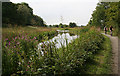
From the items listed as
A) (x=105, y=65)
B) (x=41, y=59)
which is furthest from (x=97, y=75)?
(x=41, y=59)

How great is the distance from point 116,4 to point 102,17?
16.5 meters

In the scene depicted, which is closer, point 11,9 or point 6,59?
point 6,59

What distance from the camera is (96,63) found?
14.4ft

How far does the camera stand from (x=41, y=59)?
3.44m

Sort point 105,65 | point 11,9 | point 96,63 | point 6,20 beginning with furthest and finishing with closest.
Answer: point 11,9 < point 6,20 < point 96,63 < point 105,65

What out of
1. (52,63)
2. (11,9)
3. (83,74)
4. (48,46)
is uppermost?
(11,9)

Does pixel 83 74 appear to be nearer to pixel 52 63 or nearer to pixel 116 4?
pixel 52 63

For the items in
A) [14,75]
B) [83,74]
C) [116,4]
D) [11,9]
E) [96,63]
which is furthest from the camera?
[11,9]

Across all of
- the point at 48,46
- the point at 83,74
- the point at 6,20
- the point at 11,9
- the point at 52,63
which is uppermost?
the point at 11,9

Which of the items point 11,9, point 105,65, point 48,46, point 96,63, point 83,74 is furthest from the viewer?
point 11,9

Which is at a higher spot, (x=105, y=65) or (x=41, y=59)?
(x=41, y=59)

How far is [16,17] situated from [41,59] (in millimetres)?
30028

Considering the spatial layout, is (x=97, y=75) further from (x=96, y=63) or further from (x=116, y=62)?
(x=116, y=62)

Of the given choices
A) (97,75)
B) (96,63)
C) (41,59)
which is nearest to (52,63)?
(41,59)
